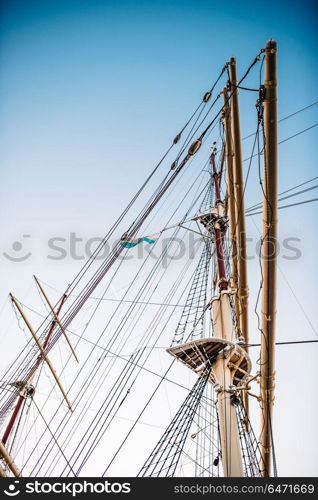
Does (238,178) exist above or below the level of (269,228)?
above

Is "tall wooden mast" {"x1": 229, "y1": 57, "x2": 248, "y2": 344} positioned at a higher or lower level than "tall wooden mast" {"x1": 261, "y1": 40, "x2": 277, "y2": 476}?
Result: higher

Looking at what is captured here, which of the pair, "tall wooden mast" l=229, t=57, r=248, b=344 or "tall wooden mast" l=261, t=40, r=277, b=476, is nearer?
"tall wooden mast" l=261, t=40, r=277, b=476

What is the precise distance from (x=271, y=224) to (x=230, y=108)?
350cm

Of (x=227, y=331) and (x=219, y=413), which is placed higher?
(x=227, y=331)

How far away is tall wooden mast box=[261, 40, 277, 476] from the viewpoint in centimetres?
473

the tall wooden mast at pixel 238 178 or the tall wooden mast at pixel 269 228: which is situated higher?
the tall wooden mast at pixel 238 178

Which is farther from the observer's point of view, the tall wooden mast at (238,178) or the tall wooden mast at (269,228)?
the tall wooden mast at (238,178)

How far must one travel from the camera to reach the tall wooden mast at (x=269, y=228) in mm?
4727

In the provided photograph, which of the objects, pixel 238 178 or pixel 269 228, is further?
pixel 238 178

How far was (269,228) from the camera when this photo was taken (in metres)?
5.23
